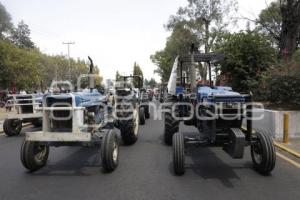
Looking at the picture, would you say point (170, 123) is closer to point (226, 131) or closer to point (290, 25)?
point (226, 131)

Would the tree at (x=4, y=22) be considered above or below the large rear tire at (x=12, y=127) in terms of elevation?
above

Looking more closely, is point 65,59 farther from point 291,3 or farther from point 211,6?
point 291,3

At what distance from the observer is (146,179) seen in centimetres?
754

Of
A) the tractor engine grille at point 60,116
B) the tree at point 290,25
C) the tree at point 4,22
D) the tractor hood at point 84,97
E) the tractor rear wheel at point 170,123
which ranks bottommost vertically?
the tractor rear wheel at point 170,123

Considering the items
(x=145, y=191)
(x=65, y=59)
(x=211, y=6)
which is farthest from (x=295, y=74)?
(x=65, y=59)

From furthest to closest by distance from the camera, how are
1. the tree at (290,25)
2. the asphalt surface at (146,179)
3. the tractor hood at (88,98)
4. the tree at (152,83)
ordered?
the tree at (152,83) < the tree at (290,25) < the tractor hood at (88,98) < the asphalt surface at (146,179)

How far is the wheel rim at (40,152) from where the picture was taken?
8.45 metres

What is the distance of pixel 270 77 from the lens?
13500 millimetres

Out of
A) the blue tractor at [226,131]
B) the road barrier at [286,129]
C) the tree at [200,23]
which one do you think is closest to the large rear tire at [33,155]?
the blue tractor at [226,131]

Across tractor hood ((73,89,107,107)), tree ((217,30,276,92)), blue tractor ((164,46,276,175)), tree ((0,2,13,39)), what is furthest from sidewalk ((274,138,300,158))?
tree ((0,2,13,39))

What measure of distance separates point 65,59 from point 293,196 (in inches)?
3600

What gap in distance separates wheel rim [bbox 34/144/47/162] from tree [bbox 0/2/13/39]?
5543 cm

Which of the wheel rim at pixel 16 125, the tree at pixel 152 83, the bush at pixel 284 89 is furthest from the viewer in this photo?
the tree at pixel 152 83

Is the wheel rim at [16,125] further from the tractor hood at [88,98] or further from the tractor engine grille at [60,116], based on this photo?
the tractor engine grille at [60,116]
